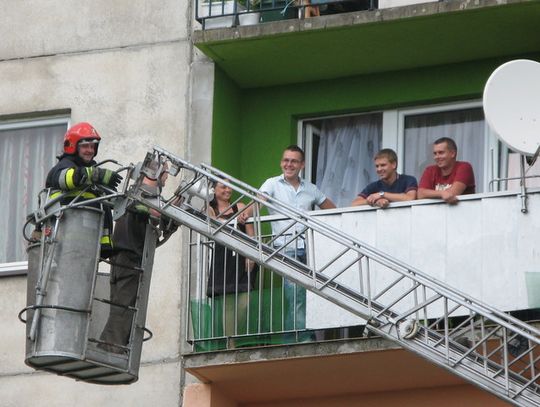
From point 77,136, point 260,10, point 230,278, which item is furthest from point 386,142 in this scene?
point 77,136

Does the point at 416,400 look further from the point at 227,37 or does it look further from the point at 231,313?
the point at 227,37

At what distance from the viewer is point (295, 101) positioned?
2311 cm

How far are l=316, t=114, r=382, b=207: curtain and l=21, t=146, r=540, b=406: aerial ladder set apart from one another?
383cm

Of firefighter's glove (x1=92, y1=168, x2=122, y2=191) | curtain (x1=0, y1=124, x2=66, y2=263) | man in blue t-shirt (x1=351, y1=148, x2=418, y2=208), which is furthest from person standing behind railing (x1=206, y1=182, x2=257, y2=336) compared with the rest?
curtain (x1=0, y1=124, x2=66, y2=263)

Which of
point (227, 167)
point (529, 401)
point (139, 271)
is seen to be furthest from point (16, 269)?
point (529, 401)

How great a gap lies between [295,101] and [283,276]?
5.16 m

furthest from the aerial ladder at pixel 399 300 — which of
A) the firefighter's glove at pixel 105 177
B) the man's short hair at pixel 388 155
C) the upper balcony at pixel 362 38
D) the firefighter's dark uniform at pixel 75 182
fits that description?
the upper balcony at pixel 362 38

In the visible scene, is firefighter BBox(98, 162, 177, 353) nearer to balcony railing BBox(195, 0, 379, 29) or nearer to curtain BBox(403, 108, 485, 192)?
balcony railing BBox(195, 0, 379, 29)

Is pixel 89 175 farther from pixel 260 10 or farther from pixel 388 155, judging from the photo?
pixel 260 10

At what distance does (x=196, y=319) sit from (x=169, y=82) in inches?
118

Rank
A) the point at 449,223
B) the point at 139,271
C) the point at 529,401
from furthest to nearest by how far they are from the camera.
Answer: the point at 449,223 → the point at 139,271 → the point at 529,401

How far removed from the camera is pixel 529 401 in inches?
691

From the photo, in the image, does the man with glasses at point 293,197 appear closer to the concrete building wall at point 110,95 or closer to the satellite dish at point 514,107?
the concrete building wall at point 110,95

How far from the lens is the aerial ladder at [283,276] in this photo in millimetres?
17719
